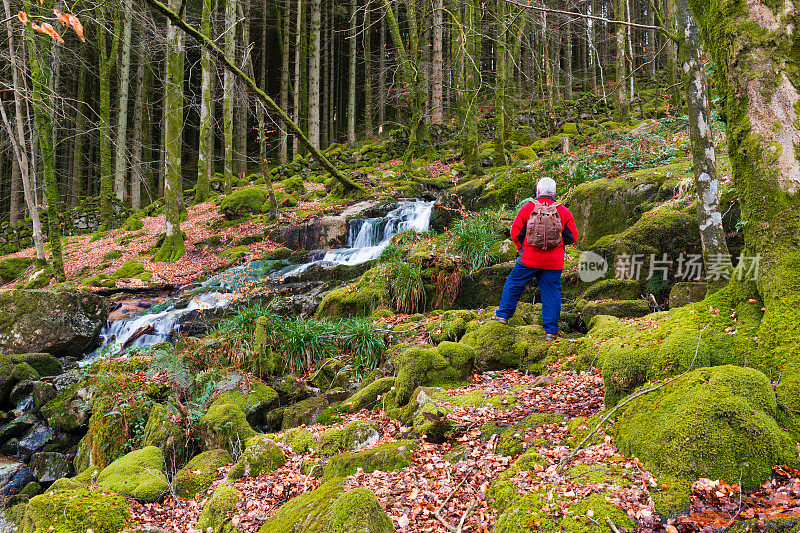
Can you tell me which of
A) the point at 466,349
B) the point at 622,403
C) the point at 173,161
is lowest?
the point at 466,349

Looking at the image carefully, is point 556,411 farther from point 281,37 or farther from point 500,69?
point 281,37

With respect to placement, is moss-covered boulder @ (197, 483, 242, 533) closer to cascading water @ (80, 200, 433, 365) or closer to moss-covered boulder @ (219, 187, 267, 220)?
cascading water @ (80, 200, 433, 365)

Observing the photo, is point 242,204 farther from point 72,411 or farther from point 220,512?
point 220,512

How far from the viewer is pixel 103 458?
551cm

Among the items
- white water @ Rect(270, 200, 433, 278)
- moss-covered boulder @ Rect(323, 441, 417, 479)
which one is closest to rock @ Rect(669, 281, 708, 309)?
moss-covered boulder @ Rect(323, 441, 417, 479)

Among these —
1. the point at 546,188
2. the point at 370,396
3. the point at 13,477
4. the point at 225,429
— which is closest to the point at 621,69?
the point at 546,188

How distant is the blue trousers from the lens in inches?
211

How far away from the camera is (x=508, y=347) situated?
5.09 meters

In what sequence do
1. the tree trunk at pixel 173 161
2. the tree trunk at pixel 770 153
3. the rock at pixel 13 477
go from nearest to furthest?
the tree trunk at pixel 770 153, the rock at pixel 13 477, the tree trunk at pixel 173 161

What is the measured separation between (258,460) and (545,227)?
12.5ft

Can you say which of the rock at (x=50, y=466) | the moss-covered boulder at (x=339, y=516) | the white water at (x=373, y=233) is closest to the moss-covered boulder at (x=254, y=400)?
the rock at (x=50, y=466)

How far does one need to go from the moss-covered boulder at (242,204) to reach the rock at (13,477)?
1146cm

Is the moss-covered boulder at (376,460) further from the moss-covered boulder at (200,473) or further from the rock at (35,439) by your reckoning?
the rock at (35,439)

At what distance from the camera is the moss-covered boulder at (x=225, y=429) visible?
4707 mm
